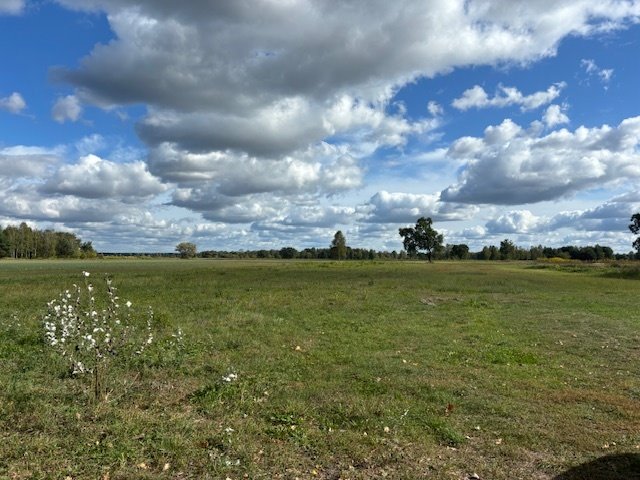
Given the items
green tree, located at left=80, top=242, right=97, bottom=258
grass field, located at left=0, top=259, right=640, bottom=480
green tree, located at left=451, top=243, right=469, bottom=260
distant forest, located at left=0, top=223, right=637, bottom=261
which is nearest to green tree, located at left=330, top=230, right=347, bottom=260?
distant forest, located at left=0, top=223, right=637, bottom=261

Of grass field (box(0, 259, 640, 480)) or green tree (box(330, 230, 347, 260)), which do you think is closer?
grass field (box(0, 259, 640, 480))

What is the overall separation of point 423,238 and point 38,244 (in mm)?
130415

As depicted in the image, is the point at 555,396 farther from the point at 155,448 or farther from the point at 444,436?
the point at 155,448

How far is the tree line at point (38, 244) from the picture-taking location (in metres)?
153

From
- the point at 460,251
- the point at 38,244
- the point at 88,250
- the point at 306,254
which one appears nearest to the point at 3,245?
the point at 38,244

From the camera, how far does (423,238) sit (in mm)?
139375

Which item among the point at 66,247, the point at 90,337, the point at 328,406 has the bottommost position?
the point at 328,406

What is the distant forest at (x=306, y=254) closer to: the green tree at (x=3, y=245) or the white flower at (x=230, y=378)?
the green tree at (x=3, y=245)

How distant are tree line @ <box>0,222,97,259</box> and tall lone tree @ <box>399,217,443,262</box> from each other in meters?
117

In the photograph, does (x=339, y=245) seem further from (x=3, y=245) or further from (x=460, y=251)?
(x=3, y=245)

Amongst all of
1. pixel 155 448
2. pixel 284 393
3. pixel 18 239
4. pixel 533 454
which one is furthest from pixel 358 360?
pixel 18 239

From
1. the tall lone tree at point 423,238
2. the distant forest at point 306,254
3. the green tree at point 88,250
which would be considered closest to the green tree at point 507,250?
the distant forest at point 306,254

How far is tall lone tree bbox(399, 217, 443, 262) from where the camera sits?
5448 inches

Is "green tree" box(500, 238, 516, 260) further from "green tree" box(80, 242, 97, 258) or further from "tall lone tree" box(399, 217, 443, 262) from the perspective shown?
"green tree" box(80, 242, 97, 258)
